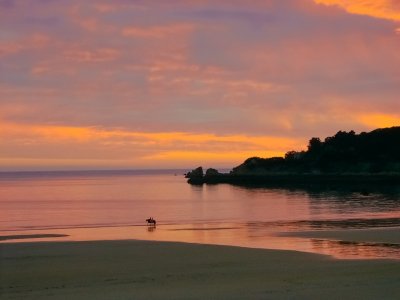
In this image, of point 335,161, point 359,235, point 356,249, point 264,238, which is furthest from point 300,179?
point 356,249

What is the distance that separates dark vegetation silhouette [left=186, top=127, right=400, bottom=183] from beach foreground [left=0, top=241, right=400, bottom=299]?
92462 millimetres

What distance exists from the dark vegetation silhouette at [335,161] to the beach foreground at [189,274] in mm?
92462

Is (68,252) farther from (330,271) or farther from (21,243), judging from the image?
(330,271)

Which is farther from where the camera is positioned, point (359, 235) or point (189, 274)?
point (359, 235)

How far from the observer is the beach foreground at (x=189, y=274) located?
14.7m

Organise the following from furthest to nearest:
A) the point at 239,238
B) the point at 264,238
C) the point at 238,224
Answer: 1. the point at 238,224
2. the point at 239,238
3. the point at 264,238

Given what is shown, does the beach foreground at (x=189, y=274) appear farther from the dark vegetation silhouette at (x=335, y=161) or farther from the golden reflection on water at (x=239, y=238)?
the dark vegetation silhouette at (x=335, y=161)

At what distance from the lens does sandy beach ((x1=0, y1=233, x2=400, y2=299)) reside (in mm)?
14688

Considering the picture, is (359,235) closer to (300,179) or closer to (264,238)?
(264,238)

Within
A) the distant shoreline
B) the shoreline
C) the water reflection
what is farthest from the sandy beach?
the distant shoreline

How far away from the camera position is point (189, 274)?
17.8 m

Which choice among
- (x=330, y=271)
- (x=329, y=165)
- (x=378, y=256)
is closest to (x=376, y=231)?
(x=378, y=256)

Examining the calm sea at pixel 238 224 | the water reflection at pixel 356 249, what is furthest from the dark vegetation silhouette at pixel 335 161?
the water reflection at pixel 356 249

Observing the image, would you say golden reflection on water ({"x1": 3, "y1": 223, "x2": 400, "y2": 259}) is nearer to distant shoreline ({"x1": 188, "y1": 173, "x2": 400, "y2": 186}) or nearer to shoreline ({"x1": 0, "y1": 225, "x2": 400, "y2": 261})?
shoreline ({"x1": 0, "y1": 225, "x2": 400, "y2": 261})
